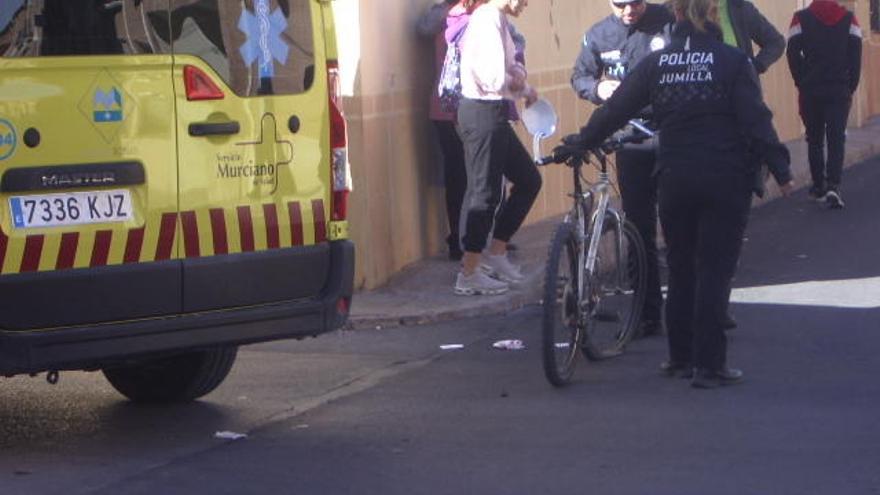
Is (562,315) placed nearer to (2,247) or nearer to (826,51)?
(2,247)

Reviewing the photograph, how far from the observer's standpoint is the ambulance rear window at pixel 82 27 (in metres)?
6.52

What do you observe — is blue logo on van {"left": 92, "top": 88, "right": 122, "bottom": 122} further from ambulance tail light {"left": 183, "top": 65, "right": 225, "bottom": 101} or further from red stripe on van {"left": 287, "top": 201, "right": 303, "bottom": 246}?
red stripe on van {"left": 287, "top": 201, "right": 303, "bottom": 246}

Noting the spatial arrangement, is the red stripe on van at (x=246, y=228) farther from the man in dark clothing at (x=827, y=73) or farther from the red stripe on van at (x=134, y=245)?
the man in dark clothing at (x=827, y=73)

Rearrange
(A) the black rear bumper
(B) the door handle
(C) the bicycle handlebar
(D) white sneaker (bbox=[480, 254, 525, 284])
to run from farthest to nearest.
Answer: (D) white sneaker (bbox=[480, 254, 525, 284]) < (C) the bicycle handlebar < (B) the door handle < (A) the black rear bumper

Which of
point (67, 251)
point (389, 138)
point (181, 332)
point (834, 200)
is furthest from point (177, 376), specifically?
point (834, 200)

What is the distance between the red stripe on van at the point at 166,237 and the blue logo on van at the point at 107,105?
43 cm

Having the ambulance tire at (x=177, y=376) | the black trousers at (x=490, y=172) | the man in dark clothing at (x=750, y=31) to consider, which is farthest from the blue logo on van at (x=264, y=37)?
the man in dark clothing at (x=750, y=31)

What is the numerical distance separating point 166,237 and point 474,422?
159cm

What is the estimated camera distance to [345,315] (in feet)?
24.6

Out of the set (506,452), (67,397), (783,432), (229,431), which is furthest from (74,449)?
(783,432)

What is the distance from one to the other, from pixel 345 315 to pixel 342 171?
61cm

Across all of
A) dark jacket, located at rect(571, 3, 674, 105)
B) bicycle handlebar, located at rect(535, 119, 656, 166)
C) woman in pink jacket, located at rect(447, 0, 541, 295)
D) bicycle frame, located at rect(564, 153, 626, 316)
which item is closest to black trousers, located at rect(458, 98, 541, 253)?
woman in pink jacket, located at rect(447, 0, 541, 295)

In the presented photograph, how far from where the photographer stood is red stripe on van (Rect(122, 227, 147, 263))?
675 centimetres

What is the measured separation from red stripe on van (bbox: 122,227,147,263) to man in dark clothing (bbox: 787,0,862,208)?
958 centimetres
